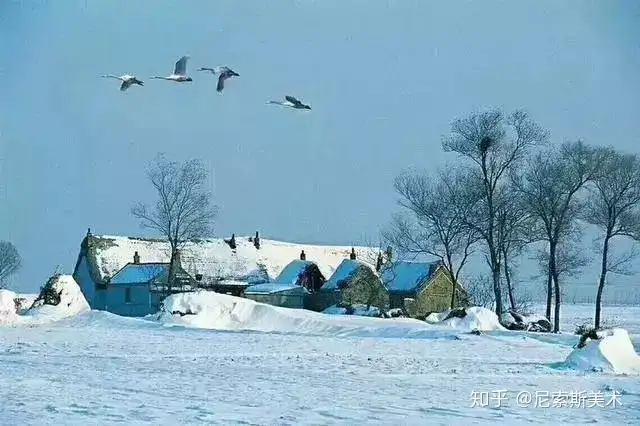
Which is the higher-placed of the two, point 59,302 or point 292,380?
point 59,302

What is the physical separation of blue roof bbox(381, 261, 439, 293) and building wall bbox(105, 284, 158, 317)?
17.6 metres

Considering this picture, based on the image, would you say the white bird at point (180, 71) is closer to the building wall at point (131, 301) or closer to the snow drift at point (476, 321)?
the snow drift at point (476, 321)

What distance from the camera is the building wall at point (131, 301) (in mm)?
66438

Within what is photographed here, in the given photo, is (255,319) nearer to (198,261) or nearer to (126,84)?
(126,84)

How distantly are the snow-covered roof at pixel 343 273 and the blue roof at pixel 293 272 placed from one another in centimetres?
284

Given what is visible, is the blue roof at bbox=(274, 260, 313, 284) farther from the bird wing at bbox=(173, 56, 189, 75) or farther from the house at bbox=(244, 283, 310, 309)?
the bird wing at bbox=(173, 56, 189, 75)

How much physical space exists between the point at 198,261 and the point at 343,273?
40.4 ft

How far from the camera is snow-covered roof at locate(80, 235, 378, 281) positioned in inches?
2859

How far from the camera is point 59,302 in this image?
4150 cm

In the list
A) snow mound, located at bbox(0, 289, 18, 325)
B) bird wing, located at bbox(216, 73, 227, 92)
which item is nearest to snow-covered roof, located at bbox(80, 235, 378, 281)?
snow mound, located at bbox(0, 289, 18, 325)

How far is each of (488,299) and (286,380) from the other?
140 ft

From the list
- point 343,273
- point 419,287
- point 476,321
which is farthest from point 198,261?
point 476,321

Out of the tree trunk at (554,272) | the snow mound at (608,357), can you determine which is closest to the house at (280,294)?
the tree trunk at (554,272)

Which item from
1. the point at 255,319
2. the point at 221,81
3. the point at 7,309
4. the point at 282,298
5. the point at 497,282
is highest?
the point at 221,81
